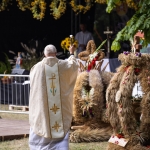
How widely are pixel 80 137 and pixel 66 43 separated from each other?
500 centimetres

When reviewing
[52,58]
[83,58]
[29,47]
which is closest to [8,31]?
[29,47]

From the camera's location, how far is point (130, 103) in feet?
28.9

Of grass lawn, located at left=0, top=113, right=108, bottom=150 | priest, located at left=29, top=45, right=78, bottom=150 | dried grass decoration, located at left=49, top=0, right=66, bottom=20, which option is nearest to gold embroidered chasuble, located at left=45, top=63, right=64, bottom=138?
priest, located at left=29, top=45, right=78, bottom=150

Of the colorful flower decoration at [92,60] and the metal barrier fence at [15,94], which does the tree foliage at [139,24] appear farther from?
the metal barrier fence at [15,94]

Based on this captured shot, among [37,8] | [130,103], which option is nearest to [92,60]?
[130,103]

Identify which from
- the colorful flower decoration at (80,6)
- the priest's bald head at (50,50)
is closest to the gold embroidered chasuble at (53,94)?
the priest's bald head at (50,50)

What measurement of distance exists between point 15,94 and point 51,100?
254 inches

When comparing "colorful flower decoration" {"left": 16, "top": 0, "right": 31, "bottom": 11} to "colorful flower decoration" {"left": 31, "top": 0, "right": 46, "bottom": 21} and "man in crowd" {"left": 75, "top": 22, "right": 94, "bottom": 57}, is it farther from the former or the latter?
"man in crowd" {"left": 75, "top": 22, "right": 94, "bottom": 57}

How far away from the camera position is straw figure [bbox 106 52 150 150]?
875 cm

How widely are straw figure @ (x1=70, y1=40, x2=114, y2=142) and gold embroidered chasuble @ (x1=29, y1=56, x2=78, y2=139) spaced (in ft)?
4.91

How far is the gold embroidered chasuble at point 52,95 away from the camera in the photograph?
897cm

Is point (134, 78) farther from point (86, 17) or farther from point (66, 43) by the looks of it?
point (86, 17)

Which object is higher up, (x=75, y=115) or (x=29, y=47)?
(x=29, y=47)

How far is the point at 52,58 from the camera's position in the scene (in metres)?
8.96
